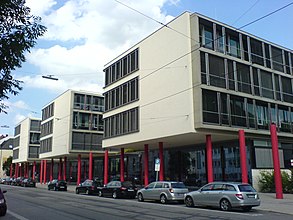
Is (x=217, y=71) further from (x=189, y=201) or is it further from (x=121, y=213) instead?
(x=121, y=213)

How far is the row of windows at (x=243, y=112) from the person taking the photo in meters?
26.8

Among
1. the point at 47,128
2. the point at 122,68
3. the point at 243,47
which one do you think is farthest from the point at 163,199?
the point at 47,128

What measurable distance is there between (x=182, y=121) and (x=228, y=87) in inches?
208

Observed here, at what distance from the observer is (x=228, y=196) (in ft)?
55.4

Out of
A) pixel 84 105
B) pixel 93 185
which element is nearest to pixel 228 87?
pixel 93 185

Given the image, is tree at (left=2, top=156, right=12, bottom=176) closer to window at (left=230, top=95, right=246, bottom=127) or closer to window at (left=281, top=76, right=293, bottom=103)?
window at (left=230, top=95, right=246, bottom=127)

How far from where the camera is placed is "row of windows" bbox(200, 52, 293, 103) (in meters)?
27.5

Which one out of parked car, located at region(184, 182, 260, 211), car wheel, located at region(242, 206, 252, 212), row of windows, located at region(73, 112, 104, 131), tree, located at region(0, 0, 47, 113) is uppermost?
row of windows, located at region(73, 112, 104, 131)

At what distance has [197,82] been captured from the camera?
26203 millimetres

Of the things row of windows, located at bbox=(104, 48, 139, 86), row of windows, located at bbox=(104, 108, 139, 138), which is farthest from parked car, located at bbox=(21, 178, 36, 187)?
row of windows, located at bbox=(104, 48, 139, 86)

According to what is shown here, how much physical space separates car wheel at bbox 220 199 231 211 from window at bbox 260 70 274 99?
1701cm

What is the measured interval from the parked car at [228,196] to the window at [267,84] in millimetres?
16328

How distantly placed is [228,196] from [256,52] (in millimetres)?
19203

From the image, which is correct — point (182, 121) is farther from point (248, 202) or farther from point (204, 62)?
point (248, 202)
